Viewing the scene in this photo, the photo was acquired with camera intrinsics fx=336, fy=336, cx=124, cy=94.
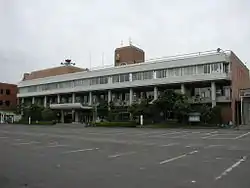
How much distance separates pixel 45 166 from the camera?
35.0ft

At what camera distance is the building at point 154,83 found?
5528cm

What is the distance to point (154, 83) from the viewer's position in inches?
2456

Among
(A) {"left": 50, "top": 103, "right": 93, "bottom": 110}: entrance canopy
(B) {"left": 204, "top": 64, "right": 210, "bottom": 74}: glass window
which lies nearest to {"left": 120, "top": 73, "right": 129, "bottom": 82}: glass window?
(A) {"left": 50, "top": 103, "right": 93, "bottom": 110}: entrance canopy

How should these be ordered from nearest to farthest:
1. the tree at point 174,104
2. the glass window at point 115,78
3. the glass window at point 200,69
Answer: the tree at point 174,104, the glass window at point 200,69, the glass window at point 115,78

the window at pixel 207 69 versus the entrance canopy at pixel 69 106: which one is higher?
the window at pixel 207 69

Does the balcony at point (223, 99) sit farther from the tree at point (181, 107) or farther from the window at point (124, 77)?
the window at point (124, 77)

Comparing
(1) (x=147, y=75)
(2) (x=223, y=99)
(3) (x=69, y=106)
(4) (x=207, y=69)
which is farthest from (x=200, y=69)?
(3) (x=69, y=106)

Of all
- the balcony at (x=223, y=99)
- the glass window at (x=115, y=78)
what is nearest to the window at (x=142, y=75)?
the glass window at (x=115, y=78)

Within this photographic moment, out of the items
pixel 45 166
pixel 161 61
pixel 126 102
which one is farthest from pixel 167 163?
pixel 126 102

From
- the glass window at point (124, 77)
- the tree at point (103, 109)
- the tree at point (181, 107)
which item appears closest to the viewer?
the tree at point (181, 107)

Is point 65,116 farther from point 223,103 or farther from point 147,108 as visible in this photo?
point 223,103

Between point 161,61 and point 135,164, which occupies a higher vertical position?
point 161,61

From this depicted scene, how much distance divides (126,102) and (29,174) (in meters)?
59.5

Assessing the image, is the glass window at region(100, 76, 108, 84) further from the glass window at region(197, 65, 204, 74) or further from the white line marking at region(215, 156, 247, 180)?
the white line marking at region(215, 156, 247, 180)
